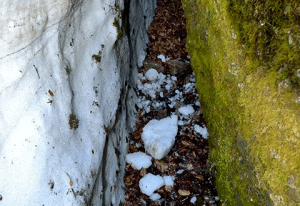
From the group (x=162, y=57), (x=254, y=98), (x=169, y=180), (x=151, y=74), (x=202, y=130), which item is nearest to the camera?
(x=254, y=98)

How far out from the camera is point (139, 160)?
3.97 metres

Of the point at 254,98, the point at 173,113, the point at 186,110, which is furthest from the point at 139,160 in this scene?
the point at 254,98

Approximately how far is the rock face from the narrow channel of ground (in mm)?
483

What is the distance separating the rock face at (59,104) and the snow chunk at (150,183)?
28cm

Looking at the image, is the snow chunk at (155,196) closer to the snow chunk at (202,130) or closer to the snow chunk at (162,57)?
the snow chunk at (202,130)

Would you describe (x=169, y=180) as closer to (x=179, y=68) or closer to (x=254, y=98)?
(x=254, y=98)

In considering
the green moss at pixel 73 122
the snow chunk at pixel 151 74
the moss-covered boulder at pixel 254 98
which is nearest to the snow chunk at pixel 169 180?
the moss-covered boulder at pixel 254 98

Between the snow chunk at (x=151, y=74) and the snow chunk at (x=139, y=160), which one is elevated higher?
the snow chunk at (x=151, y=74)

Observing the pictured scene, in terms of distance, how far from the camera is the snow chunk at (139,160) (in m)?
3.94

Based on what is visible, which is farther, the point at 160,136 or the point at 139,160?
the point at 160,136

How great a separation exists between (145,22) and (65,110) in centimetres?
309

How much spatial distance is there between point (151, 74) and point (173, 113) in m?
0.80

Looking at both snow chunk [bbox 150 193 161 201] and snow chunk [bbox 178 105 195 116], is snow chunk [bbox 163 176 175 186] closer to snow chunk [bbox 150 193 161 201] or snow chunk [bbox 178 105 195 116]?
snow chunk [bbox 150 193 161 201]

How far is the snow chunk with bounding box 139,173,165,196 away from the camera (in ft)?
12.3
